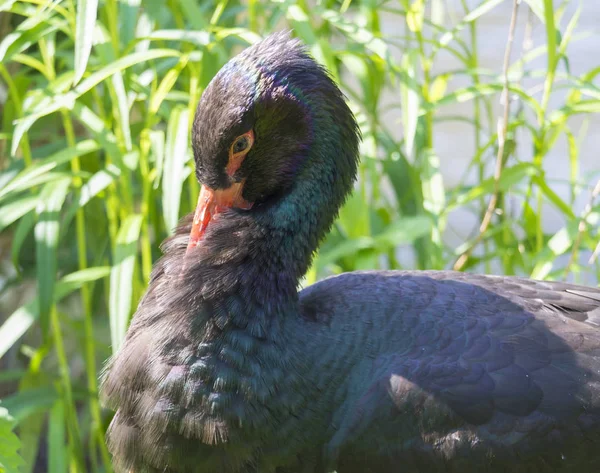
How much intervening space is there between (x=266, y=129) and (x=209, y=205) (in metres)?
0.27

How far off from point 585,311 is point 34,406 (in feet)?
6.12

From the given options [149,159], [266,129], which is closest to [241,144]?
[266,129]

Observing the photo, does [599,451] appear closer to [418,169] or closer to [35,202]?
[418,169]

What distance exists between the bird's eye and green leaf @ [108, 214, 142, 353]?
2.16ft

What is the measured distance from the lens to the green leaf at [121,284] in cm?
286

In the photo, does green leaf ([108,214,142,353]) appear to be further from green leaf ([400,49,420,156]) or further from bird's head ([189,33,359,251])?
green leaf ([400,49,420,156])

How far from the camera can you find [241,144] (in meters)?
2.46

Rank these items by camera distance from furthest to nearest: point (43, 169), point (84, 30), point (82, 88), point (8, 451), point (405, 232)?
point (405, 232) < point (43, 169) < point (82, 88) < point (84, 30) < point (8, 451)

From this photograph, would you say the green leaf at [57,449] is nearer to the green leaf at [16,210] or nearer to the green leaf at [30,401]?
the green leaf at [30,401]

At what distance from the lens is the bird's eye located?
2439 millimetres

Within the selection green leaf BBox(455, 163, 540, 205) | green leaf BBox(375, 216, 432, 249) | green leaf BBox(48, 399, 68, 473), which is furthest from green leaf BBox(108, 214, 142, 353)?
green leaf BBox(455, 163, 540, 205)

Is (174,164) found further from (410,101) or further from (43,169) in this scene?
(410,101)

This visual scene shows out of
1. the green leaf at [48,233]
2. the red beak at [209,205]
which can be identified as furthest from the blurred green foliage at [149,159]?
the red beak at [209,205]

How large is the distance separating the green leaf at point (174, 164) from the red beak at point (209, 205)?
0.25 metres
